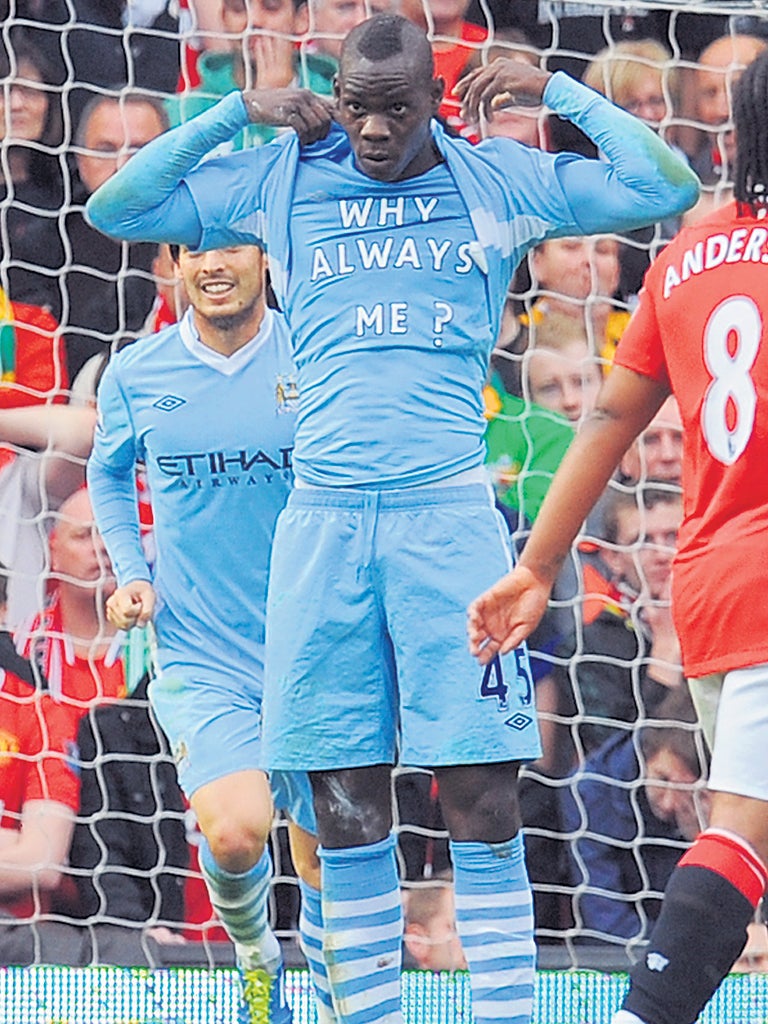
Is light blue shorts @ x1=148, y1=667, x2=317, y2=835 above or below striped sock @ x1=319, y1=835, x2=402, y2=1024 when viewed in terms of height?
above

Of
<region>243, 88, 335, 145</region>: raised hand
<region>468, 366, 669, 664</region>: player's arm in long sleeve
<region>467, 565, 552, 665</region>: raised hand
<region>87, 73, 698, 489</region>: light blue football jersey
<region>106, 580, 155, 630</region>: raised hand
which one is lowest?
<region>106, 580, 155, 630</region>: raised hand

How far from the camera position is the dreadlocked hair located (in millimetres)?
2484

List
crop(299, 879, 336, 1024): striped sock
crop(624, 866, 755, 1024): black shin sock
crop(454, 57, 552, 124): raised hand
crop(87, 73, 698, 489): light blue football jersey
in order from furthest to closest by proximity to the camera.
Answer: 1. crop(299, 879, 336, 1024): striped sock
2. crop(454, 57, 552, 124): raised hand
3. crop(87, 73, 698, 489): light blue football jersey
4. crop(624, 866, 755, 1024): black shin sock

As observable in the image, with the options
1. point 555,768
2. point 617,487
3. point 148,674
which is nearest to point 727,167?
point 617,487

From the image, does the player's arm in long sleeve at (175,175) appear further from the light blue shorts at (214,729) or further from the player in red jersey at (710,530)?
the light blue shorts at (214,729)

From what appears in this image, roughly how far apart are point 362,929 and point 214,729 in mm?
685

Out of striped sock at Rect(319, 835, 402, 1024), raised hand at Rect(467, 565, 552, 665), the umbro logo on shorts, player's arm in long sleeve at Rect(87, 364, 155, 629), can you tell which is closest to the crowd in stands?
player's arm in long sleeve at Rect(87, 364, 155, 629)

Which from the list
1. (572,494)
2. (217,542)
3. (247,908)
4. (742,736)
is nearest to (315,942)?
(247,908)

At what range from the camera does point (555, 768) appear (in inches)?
154

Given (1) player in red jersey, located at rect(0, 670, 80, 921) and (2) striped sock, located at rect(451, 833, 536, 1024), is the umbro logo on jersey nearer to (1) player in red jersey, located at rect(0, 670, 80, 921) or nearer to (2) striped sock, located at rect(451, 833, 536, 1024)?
(1) player in red jersey, located at rect(0, 670, 80, 921)

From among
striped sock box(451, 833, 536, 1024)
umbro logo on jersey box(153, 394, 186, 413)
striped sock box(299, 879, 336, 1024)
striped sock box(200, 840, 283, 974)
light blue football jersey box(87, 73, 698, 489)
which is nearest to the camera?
striped sock box(451, 833, 536, 1024)

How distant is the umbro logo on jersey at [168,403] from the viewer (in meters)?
3.45

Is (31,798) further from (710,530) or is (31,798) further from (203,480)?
(710,530)

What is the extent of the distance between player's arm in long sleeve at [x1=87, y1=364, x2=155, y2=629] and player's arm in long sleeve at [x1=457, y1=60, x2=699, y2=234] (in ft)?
2.92
